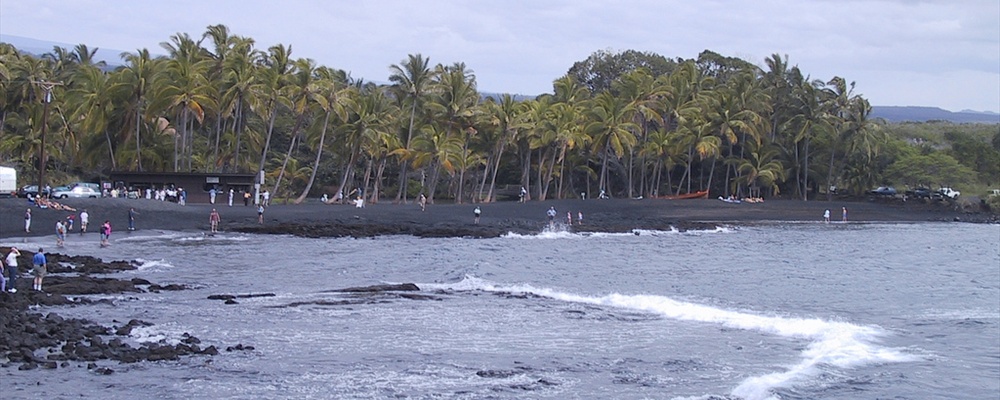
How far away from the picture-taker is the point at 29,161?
54.5 meters

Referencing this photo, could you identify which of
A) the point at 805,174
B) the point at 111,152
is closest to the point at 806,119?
the point at 805,174

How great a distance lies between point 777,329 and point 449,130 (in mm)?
39554

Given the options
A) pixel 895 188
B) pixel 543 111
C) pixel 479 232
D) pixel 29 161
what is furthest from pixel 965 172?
pixel 29 161

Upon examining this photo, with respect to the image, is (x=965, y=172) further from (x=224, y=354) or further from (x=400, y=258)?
(x=224, y=354)

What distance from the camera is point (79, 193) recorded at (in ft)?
152

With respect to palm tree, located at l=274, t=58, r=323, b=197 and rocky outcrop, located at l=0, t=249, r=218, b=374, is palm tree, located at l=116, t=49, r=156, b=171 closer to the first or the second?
palm tree, located at l=274, t=58, r=323, b=197

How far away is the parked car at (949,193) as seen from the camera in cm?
7188

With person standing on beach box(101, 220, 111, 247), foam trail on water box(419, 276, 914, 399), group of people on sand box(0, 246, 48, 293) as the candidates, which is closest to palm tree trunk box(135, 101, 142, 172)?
person standing on beach box(101, 220, 111, 247)

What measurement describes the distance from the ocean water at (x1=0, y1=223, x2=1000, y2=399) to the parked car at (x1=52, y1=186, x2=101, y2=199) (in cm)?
842

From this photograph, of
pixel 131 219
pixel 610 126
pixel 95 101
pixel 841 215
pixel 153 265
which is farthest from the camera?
pixel 841 215

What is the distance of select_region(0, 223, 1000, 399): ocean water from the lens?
51.6 feet

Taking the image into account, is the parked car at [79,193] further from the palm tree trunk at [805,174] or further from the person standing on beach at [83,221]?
the palm tree trunk at [805,174]

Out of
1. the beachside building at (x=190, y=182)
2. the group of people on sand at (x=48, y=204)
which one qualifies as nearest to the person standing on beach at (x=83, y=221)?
the group of people on sand at (x=48, y=204)

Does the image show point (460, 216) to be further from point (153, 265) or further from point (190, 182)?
point (153, 265)
